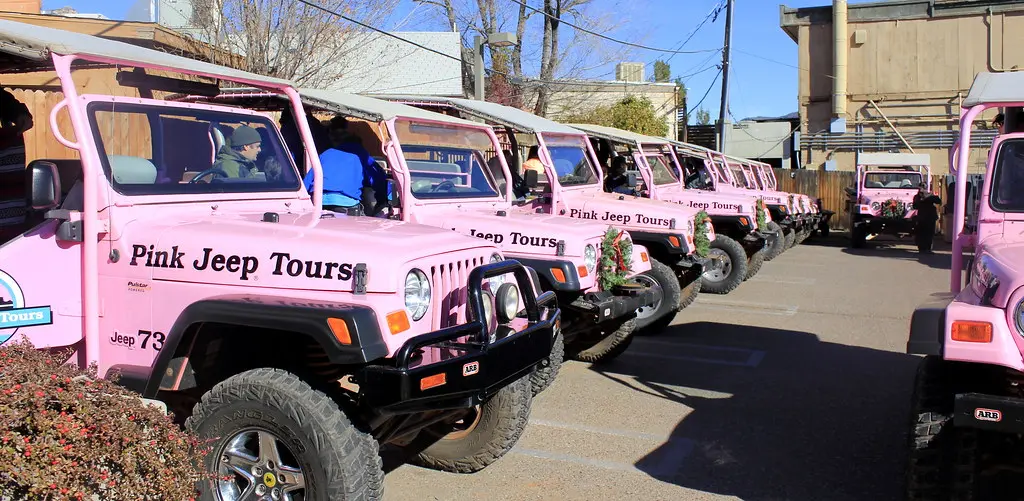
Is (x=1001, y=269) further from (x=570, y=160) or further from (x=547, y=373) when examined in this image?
(x=570, y=160)

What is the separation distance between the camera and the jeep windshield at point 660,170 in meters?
12.5

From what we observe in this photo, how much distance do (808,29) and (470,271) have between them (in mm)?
27746

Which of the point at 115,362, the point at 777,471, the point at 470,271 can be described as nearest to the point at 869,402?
the point at 777,471

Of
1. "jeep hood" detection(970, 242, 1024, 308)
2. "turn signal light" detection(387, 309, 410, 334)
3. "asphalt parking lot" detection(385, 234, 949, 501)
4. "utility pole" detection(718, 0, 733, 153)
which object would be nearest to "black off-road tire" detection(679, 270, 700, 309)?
"asphalt parking lot" detection(385, 234, 949, 501)

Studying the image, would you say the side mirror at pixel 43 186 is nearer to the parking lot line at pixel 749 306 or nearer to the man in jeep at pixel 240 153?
the man in jeep at pixel 240 153

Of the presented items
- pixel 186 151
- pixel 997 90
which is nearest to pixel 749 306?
pixel 997 90

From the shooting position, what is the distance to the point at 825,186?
25828mm

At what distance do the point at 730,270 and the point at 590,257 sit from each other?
5621 mm

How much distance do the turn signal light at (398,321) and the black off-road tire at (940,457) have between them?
7.39ft

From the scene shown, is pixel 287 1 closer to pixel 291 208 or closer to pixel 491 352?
pixel 291 208

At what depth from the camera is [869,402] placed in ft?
20.4

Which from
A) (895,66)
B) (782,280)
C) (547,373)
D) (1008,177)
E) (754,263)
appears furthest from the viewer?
(895,66)

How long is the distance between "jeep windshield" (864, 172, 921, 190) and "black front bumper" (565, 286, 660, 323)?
49.9 ft

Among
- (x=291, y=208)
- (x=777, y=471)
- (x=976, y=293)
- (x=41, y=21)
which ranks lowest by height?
(x=777, y=471)
